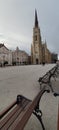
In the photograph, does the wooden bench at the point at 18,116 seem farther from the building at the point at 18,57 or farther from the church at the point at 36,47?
the church at the point at 36,47

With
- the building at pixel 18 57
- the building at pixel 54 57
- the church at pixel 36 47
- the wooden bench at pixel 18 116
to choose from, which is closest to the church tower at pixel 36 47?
the church at pixel 36 47

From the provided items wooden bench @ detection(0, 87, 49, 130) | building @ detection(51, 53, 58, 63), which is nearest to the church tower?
building @ detection(51, 53, 58, 63)

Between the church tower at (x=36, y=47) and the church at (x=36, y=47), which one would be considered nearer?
the church tower at (x=36, y=47)

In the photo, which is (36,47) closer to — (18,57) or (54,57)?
(18,57)

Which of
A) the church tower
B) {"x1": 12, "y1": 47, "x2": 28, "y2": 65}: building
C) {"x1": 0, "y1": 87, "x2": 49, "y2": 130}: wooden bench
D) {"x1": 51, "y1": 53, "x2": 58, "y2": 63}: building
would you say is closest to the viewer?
{"x1": 0, "y1": 87, "x2": 49, "y2": 130}: wooden bench

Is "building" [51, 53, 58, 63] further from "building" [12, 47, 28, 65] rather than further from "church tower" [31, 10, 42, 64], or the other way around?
"building" [12, 47, 28, 65]

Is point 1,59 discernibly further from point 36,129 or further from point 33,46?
point 36,129

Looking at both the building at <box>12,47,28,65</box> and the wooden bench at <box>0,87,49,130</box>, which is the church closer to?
the building at <box>12,47,28,65</box>

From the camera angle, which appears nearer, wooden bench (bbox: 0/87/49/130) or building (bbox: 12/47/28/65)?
wooden bench (bbox: 0/87/49/130)

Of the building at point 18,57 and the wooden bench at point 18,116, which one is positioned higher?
the building at point 18,57

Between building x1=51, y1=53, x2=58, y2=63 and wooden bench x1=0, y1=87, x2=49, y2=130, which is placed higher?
building x1=51, y1=53, x2=58, y2=63

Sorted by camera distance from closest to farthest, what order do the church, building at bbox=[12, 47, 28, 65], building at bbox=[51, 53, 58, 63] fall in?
1. building at bbox=[12, 47, 28, 65]
2. the church
3. building at bbox=[51, 53, 58, 63]

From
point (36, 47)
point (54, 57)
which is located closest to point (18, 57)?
point (36, 47)

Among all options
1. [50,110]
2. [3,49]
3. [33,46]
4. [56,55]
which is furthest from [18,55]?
[50,110]
